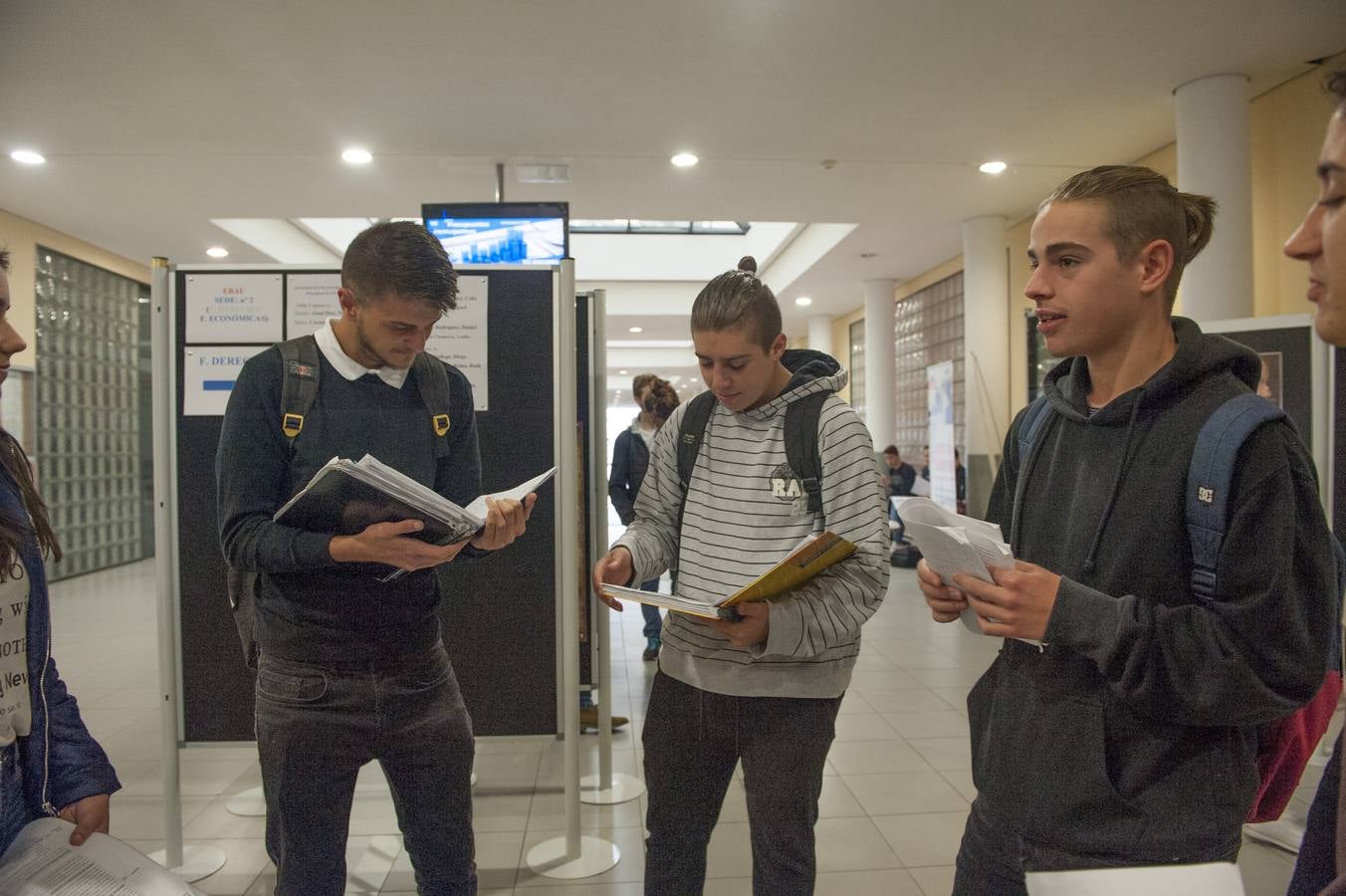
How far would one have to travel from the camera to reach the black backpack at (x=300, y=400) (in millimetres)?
1500

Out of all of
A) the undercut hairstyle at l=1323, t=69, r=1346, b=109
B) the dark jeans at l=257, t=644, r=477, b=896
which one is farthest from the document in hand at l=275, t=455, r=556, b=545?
the undercut hairstyle at l=1323, t=69, r=1346, b=109

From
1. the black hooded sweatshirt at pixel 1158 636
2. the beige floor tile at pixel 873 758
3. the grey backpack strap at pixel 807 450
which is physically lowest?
the beige floor tile at pixel 873 758

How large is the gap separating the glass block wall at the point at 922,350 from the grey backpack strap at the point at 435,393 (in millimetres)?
8662

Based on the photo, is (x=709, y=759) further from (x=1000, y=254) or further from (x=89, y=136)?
(x=1000, y=254)

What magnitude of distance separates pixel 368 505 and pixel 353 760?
0.55 metres

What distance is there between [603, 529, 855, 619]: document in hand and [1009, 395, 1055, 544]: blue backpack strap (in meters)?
0.26

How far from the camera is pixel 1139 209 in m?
1.13

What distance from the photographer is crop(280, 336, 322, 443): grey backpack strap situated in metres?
1.50

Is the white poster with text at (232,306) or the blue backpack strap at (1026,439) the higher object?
the white poster with text at (232,306)

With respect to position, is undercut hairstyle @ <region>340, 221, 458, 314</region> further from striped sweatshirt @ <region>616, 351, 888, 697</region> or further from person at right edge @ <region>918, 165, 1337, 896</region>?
person at right edge @ <region>918, 165, 1337, 896</region>

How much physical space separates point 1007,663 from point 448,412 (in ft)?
3.76

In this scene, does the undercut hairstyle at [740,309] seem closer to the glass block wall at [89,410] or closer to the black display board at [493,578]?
the black display board at [493,578]

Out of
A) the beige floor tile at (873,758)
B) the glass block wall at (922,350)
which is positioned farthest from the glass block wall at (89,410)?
the glass block wall at (922,350)

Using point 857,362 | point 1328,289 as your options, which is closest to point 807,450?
point 1328,289
